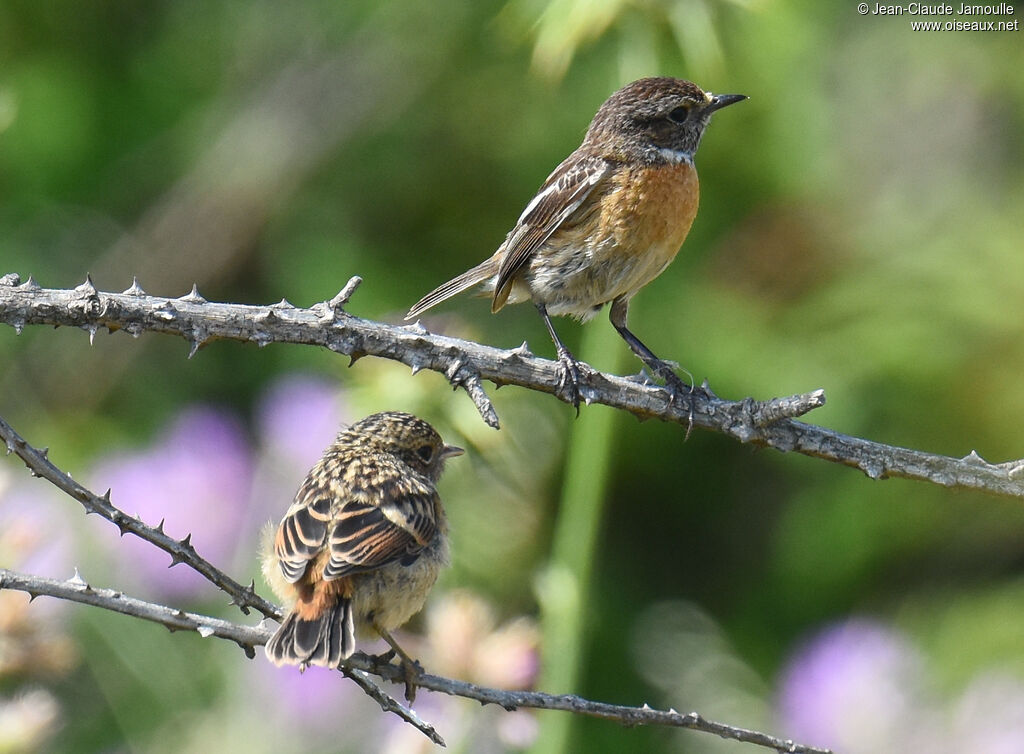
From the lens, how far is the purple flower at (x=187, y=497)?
512 centimetres

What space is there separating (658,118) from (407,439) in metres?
1.44

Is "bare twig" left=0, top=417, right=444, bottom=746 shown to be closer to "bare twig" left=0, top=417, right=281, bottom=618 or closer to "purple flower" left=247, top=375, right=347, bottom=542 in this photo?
"bare twig" left=0, top=417, right=281, bottom=618

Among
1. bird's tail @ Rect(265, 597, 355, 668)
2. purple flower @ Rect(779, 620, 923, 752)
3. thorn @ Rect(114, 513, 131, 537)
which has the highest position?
purple flower @ Rect(779, 620, 923, 752)

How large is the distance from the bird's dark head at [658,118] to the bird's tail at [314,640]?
1963 millimetres

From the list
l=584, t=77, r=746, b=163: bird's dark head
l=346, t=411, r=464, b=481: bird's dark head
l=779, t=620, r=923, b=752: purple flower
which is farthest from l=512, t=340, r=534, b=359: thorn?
l=779, t=620, r=923, b=752: purple flower

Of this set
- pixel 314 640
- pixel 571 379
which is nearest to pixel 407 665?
pixel 314 640

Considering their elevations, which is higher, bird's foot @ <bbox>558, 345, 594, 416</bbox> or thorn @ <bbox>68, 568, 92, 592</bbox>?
bird's foot @ <bbox>558, 345, 594, 416</bbox>

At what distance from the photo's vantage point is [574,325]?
21.5ft

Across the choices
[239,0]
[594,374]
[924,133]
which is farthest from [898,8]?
[594,374]

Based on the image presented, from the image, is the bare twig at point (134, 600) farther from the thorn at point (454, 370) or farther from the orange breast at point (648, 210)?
the orange breast at point (648, 210)

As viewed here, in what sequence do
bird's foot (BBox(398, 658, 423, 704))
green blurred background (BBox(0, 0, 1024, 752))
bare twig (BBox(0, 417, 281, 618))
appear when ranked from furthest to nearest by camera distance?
green blurred background (BBox(0, 0, 1024, 752)), bird's foot (BBox(398, 658, 423, 704)), bare twig (BBox(0, 417, 281, 618))

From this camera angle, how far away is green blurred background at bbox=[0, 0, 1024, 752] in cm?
496

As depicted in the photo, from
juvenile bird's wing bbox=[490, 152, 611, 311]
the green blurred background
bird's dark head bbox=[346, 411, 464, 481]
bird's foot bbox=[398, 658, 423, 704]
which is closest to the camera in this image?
bird's foot bbox=[398, 658, 423, 704]

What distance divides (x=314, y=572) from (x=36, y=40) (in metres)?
5.47
